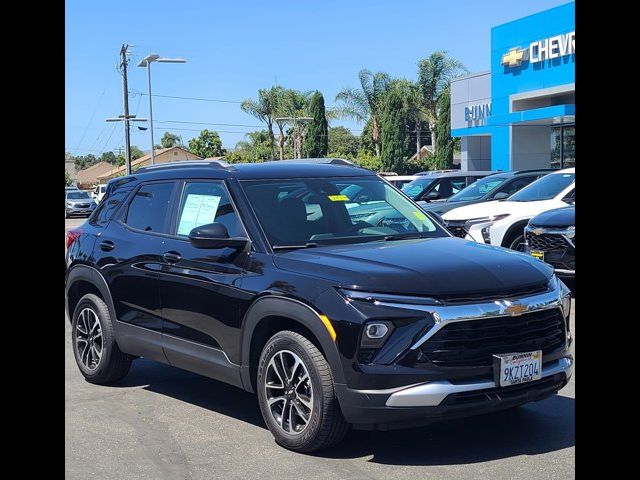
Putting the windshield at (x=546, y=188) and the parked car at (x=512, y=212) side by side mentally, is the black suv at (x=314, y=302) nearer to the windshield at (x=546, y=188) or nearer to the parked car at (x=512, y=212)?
the parked car at (x=512, y=212)

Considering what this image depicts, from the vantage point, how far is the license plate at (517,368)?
15.3 feet

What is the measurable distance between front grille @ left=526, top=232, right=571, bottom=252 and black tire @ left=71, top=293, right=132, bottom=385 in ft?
18.9

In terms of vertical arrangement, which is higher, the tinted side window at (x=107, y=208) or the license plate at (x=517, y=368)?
the tinted side window at (x=107, y=208)

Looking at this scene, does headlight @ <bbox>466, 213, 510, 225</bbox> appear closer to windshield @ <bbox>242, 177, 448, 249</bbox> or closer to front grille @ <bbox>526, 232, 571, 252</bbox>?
front grille @ <bbox>526, 232, 571, 252</bbox>

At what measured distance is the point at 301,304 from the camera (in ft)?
16.1

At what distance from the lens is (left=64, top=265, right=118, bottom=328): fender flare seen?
673 centimetres

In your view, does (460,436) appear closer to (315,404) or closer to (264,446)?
(315,404)

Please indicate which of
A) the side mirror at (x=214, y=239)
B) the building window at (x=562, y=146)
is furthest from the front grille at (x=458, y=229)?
the building window at (x=562, y=146)

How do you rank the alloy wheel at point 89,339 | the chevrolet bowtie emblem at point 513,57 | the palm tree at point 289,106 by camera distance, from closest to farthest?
the alloy wheel at point 89,339, the chevrolet bowtie emblem at point 513,57, the palm tree at point 289,106

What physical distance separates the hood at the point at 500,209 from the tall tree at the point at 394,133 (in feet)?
140

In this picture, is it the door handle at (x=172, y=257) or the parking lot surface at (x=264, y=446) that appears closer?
the parking lot surface at (x=264, y=446)
